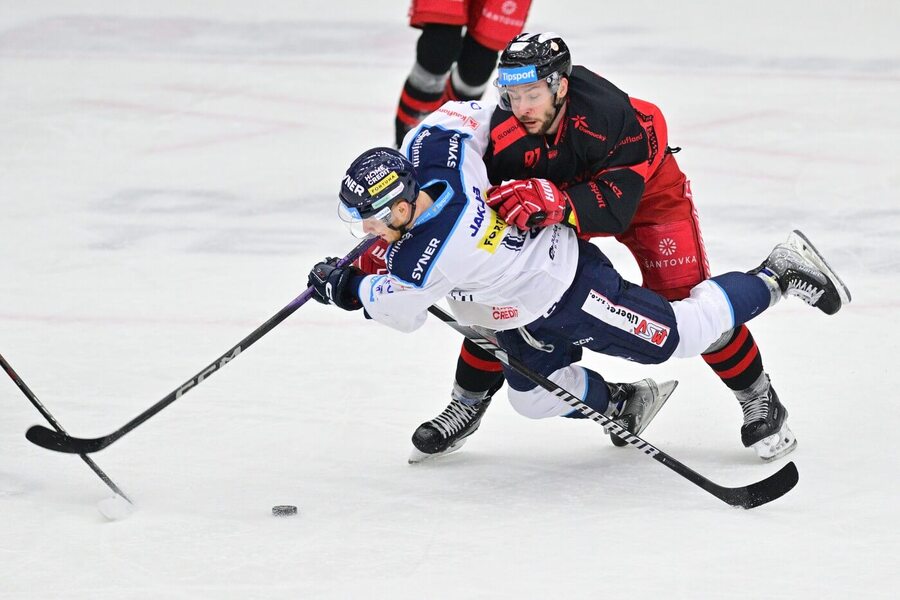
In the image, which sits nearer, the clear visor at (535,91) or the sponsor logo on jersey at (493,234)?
the sponsor logo on jersey at (493,234)

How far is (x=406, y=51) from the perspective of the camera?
759 centimetres

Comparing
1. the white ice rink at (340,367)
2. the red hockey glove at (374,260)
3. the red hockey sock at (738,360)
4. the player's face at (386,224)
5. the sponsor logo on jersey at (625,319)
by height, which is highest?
the player's face at (386,224)

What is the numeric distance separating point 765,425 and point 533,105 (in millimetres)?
908

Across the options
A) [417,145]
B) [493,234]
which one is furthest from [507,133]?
[493,234]

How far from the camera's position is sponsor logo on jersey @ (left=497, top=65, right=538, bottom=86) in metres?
→ 2.81

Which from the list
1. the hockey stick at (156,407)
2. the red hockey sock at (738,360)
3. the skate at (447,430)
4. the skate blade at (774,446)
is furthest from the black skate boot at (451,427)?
the skate blade at (774,446)

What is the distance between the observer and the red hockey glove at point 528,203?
2.70m

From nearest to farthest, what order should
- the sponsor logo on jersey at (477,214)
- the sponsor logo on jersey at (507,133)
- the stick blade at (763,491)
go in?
1. the sponsor logo on jersey at (477,214)
2. the stick blade at (763,491)
3. the sponsor logo on jersey at (507,133)

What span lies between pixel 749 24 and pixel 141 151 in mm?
3846

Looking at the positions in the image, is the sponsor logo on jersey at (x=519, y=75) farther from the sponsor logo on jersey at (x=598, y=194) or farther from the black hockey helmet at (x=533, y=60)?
the sponsor logo on jersey at (x=598, y=194)

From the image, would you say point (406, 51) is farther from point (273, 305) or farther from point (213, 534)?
point (213, 534)

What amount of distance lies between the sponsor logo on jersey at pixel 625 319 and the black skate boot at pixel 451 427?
51cm

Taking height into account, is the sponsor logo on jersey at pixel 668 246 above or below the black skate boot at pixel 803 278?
above

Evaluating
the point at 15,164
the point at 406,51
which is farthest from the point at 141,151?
the point at 406,51
